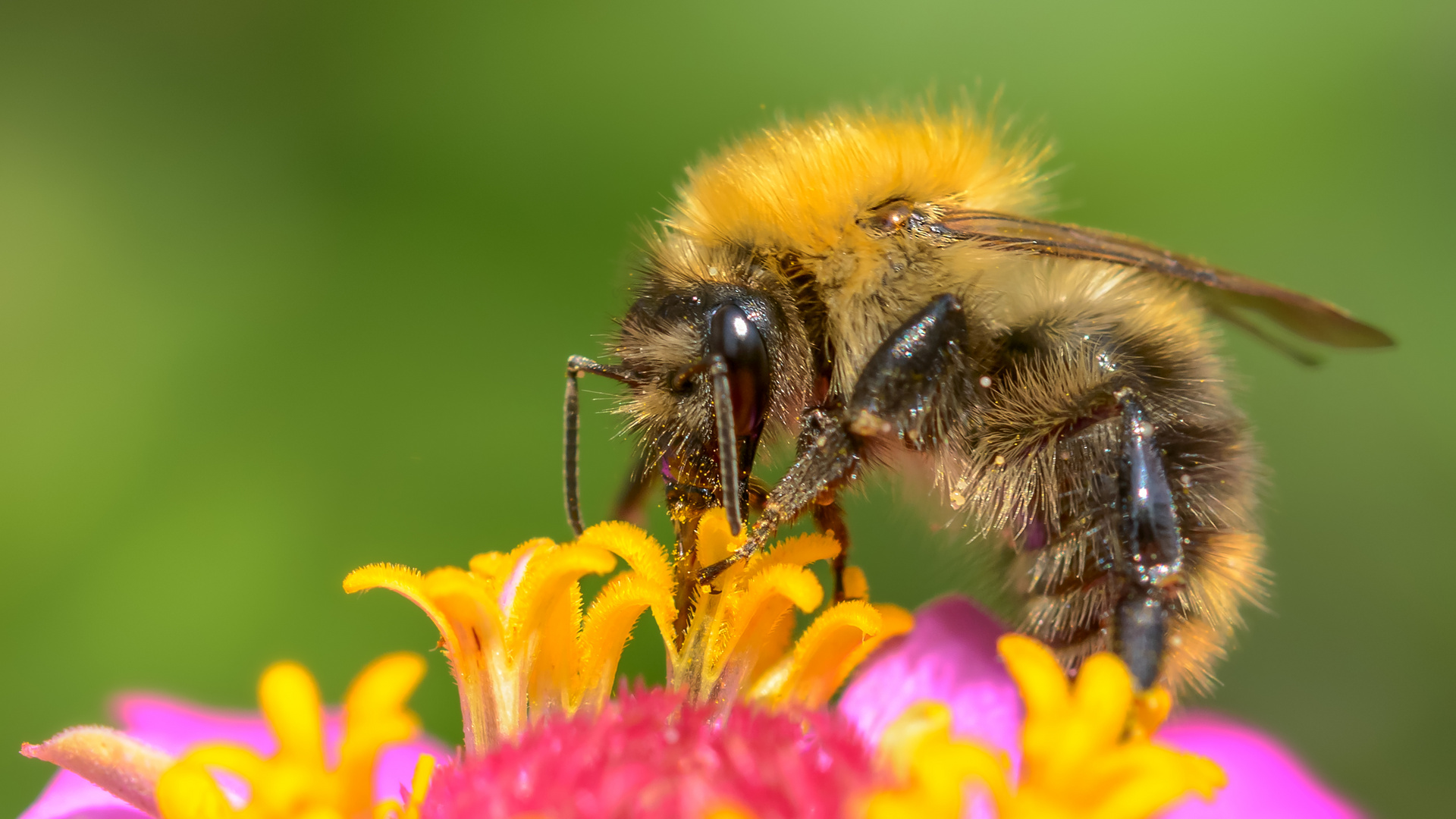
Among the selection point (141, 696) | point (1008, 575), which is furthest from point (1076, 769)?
point (141, 696)

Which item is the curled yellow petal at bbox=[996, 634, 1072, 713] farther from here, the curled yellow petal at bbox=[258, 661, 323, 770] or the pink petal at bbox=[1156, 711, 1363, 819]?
the curled yellow petal at bbox=[258, 661, 323, 770]

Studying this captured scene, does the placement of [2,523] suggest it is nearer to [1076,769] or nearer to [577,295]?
[577,295]

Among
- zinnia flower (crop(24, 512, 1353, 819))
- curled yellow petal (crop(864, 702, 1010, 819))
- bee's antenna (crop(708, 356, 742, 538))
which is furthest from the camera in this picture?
bee's antenna (crop(708, 356, 742, 538))

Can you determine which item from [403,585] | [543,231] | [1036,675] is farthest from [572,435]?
[543,231]

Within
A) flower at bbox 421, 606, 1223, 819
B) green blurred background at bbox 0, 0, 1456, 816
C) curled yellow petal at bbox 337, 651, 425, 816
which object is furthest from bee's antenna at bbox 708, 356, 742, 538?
green blurred background at bbox 0, 0, 1456, 816

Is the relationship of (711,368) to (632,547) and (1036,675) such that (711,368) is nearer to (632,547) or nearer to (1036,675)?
(632,547)

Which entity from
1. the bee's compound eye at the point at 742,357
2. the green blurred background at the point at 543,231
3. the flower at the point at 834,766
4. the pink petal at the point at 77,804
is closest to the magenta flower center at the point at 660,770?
the flower at the point at 834,766
